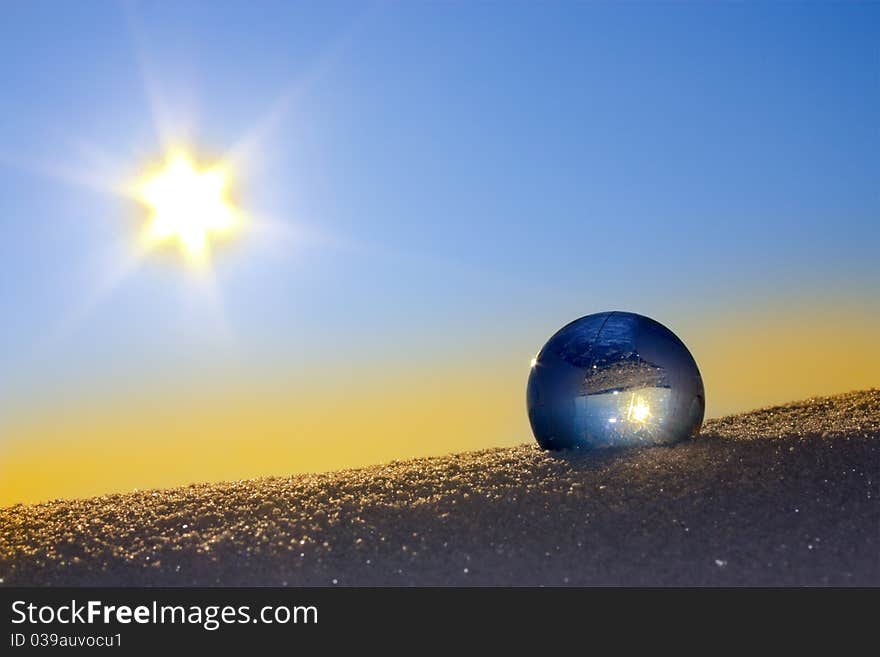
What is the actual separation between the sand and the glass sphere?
1.11ft

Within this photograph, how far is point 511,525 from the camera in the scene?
29.4 feet

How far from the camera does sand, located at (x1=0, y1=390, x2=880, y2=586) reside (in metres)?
7.89

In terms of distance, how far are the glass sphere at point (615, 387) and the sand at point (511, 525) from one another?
0.34 metres

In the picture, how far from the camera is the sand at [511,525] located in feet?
25.9

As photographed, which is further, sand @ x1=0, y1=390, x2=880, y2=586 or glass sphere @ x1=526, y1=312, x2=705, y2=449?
glass sphere @ x1=526, y1=312, x2=705, y2=449

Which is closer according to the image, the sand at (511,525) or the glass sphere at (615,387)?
the sand at (511,525)

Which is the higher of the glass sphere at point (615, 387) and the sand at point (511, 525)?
the glass sphere at point (615, 387)

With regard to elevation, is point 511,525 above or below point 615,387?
below

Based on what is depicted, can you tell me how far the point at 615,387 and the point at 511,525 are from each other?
3.05 metres
